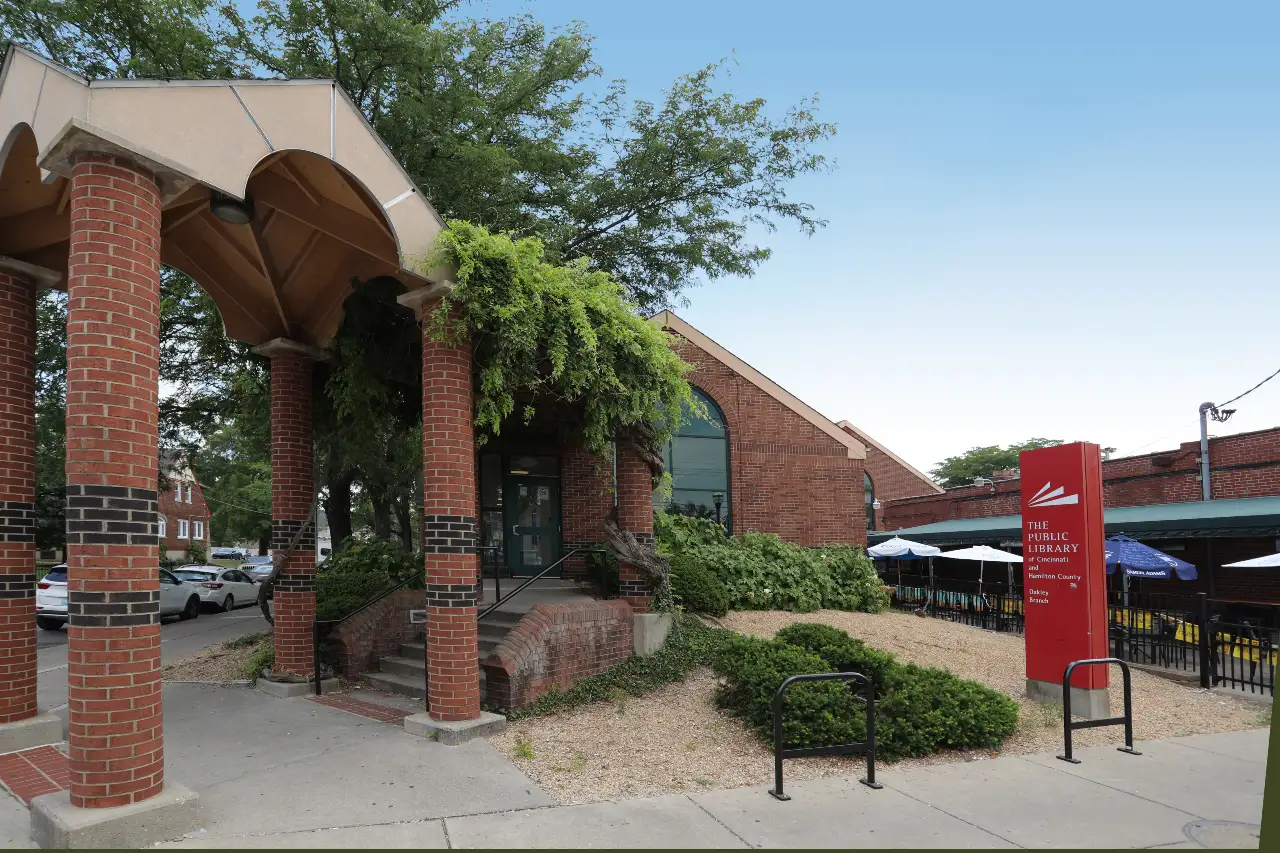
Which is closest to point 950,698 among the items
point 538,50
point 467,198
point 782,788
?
point 782,788

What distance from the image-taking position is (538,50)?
15.3 meters

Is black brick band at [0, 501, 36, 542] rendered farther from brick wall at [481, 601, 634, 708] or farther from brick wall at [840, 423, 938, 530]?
brick wall at [840, 423, 938, 530]

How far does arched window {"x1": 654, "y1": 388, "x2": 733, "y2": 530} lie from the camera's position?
18047mm

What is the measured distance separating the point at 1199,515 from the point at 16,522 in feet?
67.9

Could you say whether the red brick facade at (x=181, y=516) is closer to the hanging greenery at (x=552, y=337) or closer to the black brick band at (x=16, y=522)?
the black brick band at (x=16, y=522)

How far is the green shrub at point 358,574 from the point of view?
11.8 metres

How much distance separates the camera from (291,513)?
32.3 ft

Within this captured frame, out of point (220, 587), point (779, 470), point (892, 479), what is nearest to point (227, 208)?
point (779, 470)

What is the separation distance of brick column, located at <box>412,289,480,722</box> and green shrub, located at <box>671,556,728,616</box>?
4.61m

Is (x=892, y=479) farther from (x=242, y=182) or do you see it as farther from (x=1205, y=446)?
(x=242, y=182)

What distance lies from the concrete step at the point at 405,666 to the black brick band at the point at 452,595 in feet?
7.19

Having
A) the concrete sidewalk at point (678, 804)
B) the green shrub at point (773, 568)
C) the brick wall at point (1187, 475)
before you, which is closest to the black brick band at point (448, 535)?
the concrete sidewalk at point (678, 804)

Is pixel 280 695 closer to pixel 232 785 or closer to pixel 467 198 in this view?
pixel 232 785

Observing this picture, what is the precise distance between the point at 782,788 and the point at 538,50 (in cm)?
1339
